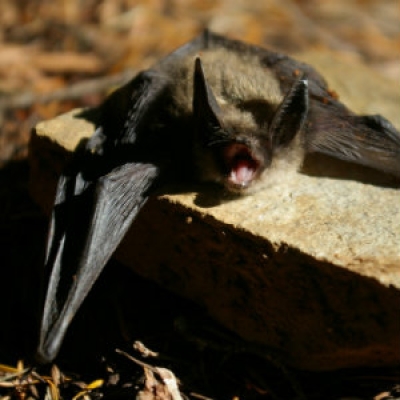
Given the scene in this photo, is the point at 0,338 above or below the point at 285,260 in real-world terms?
below

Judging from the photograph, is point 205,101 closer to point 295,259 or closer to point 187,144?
point 187,144

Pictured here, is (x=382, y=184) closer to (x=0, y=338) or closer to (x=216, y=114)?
(x=216, y=114)

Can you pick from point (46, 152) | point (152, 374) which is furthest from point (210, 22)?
point (152, 374)

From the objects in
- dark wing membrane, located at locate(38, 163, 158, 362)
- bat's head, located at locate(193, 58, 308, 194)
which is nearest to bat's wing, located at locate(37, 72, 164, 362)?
dark wing membrane, located at locate(38, 163, 158, 362)

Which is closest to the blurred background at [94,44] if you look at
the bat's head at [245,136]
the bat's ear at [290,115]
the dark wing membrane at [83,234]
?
the dark wing membrane at [83,234]

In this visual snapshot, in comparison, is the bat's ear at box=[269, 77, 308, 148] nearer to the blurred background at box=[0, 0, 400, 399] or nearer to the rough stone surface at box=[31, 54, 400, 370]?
the rough stone surface at box=[31, 54, 400, 370]

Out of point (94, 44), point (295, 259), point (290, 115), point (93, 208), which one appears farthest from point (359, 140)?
point (94, 44)
